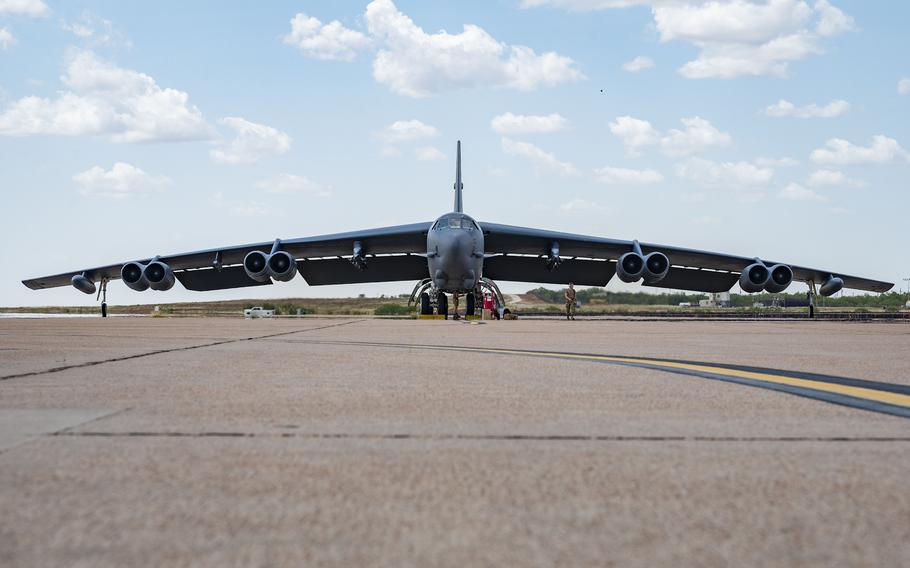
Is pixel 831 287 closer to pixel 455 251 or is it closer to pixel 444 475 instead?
pixel 455 251

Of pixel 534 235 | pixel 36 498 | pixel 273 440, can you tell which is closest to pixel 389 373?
pixel 273 440

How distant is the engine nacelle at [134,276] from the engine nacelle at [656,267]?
1771 cm

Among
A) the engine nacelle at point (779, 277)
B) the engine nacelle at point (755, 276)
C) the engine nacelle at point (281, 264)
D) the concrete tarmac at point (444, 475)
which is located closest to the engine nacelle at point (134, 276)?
the engine nacelle at point (281, 264)

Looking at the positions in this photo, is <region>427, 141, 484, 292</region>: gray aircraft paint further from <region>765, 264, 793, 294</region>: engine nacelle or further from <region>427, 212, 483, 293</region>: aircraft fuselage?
<region>765, 264, 793, 294</region>: engine nacelle

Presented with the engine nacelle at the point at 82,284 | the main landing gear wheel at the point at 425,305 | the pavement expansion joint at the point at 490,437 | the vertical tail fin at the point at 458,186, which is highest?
the vertical tail fin at the point at 458,186

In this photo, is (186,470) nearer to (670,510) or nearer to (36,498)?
(36,498)

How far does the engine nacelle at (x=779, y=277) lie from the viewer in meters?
28.7

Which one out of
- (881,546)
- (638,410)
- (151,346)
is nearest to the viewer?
(881,546)

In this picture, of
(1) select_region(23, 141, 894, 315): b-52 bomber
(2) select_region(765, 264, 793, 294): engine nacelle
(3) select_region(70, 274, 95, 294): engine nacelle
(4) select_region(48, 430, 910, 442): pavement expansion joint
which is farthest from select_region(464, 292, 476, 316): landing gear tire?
(4) select_region(48, 430, 910, 442): pavement expansion joint

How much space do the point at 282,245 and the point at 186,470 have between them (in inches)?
1078

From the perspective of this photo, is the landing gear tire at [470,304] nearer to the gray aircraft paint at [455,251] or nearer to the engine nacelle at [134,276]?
the gray aircraft paint at [455,251]

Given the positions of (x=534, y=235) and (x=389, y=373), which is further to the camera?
(x=534, y=235)

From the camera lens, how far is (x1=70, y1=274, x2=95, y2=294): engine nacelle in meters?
32.7

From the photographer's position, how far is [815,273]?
3100 cm
